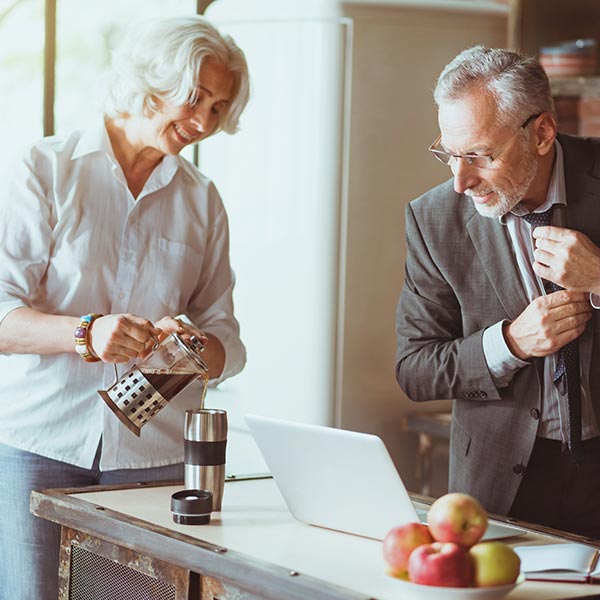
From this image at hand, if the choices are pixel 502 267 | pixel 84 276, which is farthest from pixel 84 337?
pixel 502 267

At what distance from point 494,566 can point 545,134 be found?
1.06m

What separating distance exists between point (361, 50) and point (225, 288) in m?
1.53

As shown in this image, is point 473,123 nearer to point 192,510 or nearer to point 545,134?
point 545,134

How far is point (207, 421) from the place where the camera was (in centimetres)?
206

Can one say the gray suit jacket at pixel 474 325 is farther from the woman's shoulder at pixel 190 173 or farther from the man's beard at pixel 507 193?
the woman's shoulder at pixel 190 173

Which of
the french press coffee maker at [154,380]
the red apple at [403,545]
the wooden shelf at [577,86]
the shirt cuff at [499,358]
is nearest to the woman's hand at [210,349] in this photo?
the french press coffee maker at [154,380]

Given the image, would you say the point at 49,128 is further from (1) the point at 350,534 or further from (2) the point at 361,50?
(1) the point at 350,534

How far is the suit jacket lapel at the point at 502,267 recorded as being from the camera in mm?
2311

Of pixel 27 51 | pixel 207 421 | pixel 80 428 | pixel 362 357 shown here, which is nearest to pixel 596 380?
pixel 207 421

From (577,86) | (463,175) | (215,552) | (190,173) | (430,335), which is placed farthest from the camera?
(577,86)

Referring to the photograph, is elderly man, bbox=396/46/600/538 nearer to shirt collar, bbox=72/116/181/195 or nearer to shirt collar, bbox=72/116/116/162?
shirt collar, bbox=72/116/181/195

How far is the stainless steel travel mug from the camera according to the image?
6.76 ft

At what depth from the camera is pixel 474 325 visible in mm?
2361

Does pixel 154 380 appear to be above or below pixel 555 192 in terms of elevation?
below
